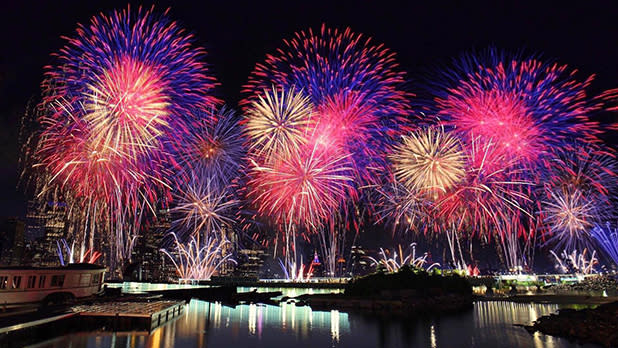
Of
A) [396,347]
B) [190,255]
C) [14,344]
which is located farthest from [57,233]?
[396,347]

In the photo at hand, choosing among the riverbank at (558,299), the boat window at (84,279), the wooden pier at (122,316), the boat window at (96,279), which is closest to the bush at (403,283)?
the riverbank at (558,299)

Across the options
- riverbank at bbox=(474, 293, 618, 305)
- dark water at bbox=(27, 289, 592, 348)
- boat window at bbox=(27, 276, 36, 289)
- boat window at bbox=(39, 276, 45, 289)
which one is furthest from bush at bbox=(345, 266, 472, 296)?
boat window at bbox=(27, 276, 36, 289)

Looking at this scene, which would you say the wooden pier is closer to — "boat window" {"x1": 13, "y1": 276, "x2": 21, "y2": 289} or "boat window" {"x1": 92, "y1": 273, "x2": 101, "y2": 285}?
"boat window" {"x1": 13, "y1": 276, "x2": 21, "y2": 289}

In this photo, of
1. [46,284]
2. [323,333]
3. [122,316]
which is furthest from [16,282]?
[323,333]

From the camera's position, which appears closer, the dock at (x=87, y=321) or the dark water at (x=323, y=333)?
the dock at (x=87, y=321)

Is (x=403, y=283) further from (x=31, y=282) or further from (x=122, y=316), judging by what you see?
(x=31, y=282)

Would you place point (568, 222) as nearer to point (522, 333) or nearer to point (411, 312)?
point (411, 312)

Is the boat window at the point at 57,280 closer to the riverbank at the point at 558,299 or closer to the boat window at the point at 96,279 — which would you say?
the boat window at the point at 96,279

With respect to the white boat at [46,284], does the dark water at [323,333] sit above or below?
below
